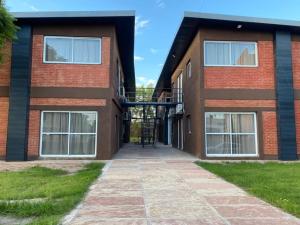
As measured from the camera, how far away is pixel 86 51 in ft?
47.3

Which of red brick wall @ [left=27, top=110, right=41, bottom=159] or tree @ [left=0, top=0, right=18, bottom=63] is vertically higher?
tree @ [left=0, top=0, right=18, bottom=63]

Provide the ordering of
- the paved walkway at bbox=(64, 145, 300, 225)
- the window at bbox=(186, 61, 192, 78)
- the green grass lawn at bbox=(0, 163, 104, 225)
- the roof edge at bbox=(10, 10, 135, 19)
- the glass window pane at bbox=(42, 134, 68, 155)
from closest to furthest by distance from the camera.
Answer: the paved walkway at bbox=(64, 145, 300, 225)
the green grass lawn at bbox=(0, 163, 104, 225)
the roof edge at bbox=(10, 10, 135, 19)
the glass window pane at bbox=(42, 134, 68, 155)
the window at bbox=(186, 61, 192, 78)

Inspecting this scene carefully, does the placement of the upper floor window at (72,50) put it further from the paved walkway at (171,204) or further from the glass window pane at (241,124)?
the paved walkway at (171,204)

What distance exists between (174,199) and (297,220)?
7.54 feet

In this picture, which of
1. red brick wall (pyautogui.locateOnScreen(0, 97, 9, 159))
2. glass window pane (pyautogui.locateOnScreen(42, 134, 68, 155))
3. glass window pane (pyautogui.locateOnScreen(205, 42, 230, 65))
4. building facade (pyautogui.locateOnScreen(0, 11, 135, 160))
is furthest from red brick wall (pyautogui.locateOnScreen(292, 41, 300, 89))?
red brick wall (pyautogui.locateOnScreen(0, 97, 9, 159))

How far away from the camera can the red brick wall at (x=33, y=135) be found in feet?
45.4

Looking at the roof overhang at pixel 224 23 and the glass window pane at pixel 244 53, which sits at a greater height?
the roof overhang at pixel 224 23

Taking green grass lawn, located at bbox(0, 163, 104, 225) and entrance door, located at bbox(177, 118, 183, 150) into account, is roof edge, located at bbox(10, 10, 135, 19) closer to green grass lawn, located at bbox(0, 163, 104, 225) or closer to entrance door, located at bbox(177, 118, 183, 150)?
green grass lawn, located at bbox(0, 163, 104, 225)

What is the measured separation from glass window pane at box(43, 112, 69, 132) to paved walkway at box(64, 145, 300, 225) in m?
5.50

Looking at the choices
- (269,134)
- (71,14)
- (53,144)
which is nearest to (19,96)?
(53,144)

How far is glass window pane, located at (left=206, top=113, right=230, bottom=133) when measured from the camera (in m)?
14.7

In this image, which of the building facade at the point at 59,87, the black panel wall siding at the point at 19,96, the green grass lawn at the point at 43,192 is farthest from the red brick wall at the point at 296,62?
the black panel wall siding at the point at 19,96

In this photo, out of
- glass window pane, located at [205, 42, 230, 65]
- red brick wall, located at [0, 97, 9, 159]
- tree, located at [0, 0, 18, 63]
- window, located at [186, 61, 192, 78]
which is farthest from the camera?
window, located at [186, 61, 192, 78]

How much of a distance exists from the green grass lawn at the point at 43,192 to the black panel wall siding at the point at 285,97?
28.2 feet
